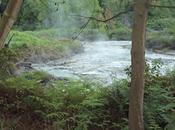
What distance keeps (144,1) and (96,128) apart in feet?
8.36

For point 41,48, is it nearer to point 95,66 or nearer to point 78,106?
point 95,66

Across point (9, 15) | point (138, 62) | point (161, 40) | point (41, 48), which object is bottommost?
point (161, 40)

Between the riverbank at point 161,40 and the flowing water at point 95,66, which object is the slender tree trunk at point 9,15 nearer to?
the flowing water at point 95,66

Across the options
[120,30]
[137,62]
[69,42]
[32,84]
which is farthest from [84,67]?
[120,30]

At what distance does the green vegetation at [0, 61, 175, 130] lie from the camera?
22.0 ft

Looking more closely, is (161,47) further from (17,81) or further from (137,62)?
(137,62)

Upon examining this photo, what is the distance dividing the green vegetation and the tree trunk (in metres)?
0.76

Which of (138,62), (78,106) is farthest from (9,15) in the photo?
(138,62)

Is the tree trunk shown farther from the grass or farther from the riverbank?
the riverbank

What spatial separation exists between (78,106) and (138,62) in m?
2.14

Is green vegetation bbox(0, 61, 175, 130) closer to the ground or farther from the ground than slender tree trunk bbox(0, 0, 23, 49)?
closer to the ground

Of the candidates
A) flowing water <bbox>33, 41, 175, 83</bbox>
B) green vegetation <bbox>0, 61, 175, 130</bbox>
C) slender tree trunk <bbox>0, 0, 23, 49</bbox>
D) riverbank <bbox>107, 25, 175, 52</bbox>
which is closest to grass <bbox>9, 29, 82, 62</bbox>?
flowing water <bbox>33, 41, 175, 83</bbox>

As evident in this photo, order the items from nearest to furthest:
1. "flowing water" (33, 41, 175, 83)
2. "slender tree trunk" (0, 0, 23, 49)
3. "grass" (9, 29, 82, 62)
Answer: "slender tree trunk" (0, 0, 23, 49), "flowing water" (33, 41, 175, 83), "grass" (9, 29, 82, 62)

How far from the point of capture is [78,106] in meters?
7.18
